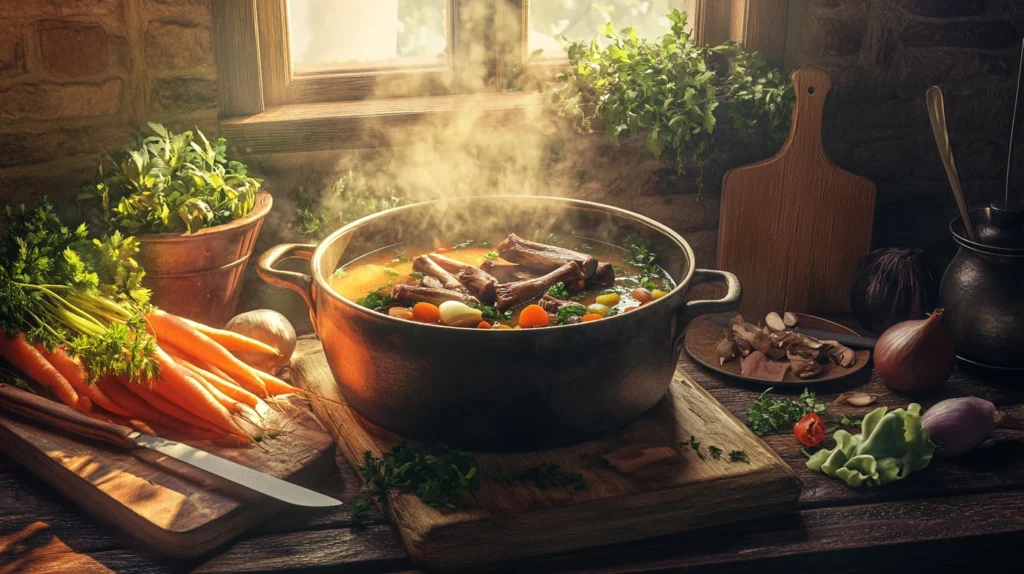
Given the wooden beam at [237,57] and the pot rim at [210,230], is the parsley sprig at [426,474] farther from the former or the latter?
the wooden beam at [237,57]

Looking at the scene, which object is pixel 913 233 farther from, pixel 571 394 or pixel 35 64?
pixel 35 64

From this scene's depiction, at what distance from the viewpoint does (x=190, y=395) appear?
188 cm

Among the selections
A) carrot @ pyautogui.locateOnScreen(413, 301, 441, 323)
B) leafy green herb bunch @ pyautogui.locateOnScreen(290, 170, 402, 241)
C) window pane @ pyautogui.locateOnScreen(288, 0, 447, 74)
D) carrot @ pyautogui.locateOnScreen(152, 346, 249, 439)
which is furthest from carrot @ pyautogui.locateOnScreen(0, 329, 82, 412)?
window pane @ pyautogui.locateOnScreen(288, 0, 447, 74)

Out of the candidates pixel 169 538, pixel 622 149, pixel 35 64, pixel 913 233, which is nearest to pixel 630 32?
pixel 622 149

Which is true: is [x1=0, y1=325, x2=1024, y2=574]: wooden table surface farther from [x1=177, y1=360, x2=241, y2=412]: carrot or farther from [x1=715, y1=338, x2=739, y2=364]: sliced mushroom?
[x1=715, y1=338, x2=739, y2=364]: sliced mushroom

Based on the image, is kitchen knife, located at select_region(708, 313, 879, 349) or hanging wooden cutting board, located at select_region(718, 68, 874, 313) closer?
kitchen knife, located at select_region(708, 313, 879, 349)

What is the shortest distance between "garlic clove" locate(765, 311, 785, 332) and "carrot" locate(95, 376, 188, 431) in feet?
4.89

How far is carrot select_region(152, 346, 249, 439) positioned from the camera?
73.7 inches

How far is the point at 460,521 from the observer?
163 centimetres

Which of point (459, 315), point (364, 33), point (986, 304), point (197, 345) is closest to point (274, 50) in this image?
point (364, 33)

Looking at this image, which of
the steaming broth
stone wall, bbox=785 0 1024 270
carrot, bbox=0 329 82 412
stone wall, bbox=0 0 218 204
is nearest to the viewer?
carrot, bbox=0 329 82 412

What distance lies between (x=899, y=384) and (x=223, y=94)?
6.17 feet

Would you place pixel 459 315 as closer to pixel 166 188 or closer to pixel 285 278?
pixel 285 278

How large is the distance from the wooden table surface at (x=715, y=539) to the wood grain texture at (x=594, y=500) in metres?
0.03
